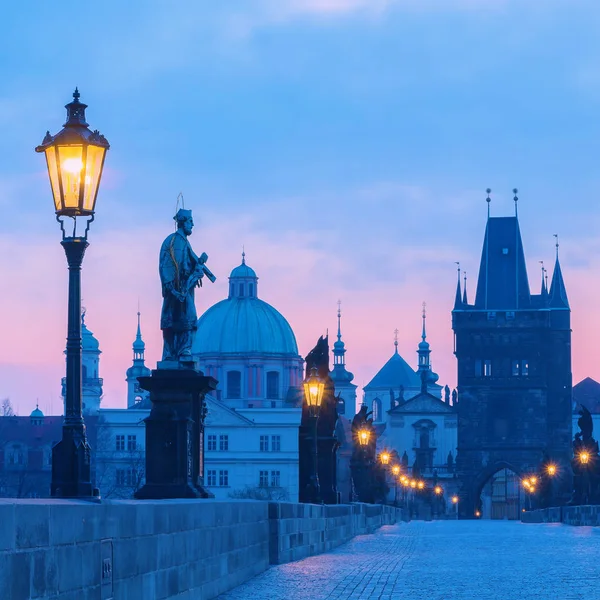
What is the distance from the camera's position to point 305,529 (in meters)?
25.2

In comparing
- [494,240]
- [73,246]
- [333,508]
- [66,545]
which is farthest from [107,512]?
[494,240]

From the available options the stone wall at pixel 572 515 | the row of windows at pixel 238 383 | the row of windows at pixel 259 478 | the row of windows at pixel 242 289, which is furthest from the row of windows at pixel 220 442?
the stone wall at pixel 572 515

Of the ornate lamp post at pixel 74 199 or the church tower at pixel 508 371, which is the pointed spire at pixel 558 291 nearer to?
the church tower at pixel 508 371

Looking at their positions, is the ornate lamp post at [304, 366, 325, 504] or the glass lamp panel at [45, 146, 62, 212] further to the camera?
the ornate lamp post at [304, 366, 325, 504]

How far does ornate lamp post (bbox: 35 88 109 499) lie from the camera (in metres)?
12.9

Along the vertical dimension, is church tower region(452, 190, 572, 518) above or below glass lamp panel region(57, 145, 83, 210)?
above

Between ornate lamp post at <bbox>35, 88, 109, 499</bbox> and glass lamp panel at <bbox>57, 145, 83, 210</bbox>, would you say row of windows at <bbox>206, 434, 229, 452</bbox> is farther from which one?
glass lamp panel at <bbox>57, 145, 83, 210</bbox>

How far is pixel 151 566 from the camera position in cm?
1217

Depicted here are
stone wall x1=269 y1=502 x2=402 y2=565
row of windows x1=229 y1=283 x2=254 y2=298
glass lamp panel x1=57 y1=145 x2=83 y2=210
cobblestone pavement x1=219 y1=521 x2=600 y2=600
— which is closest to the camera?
glass lamp panel x1=57 y1=145 x2=83 y2=210

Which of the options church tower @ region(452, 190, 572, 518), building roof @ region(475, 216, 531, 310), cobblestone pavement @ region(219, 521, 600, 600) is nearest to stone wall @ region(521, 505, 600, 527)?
cobblestone pavement @ region(219, 521, 600, 600)

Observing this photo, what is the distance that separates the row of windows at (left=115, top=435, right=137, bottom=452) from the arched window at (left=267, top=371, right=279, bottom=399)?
35.5 meters

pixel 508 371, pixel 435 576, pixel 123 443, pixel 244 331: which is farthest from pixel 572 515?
pixel 244 331

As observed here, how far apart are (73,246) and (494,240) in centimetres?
14985

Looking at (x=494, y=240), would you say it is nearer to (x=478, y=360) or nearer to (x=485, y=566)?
(x=478, y=360)
